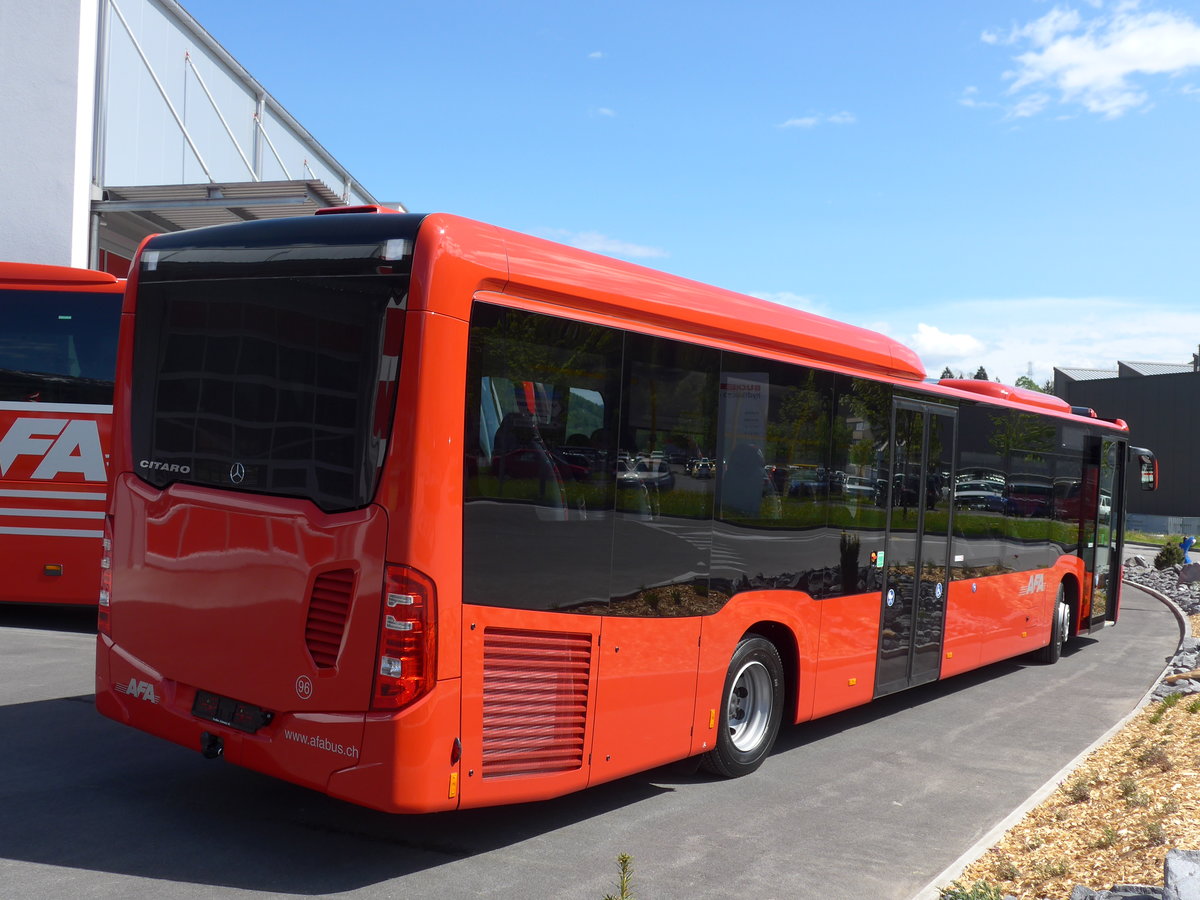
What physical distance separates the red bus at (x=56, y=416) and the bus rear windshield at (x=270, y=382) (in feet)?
17.7

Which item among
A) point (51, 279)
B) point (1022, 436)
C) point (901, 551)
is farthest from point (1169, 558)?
point (51, 279)

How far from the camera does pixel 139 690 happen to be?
571cm

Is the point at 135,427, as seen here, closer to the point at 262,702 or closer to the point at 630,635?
the point at 262,702

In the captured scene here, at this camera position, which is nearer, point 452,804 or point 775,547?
point 452,804

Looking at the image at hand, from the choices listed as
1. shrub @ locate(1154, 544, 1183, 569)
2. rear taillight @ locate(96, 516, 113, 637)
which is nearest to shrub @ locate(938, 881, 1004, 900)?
rear taillight @ locate(96, 516, 113, 637)

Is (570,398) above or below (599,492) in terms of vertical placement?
above

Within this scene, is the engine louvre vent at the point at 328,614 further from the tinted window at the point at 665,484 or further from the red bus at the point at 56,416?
the red bus at the point at 56,416

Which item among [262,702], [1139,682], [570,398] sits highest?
[570,398]

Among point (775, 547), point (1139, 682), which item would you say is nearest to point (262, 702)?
point (775, 547)

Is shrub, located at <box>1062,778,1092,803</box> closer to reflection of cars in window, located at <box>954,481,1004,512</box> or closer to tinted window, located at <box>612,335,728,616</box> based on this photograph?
tinted window, located at <box>612,335,728,616</box>

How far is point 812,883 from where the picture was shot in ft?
17.4

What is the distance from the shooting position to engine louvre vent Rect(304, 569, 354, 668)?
4898mm

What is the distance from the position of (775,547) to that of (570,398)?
7.67 feet

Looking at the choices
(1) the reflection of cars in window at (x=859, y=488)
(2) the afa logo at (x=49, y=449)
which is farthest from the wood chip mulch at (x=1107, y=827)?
(2) the afa logo at (x=49, y=449)
